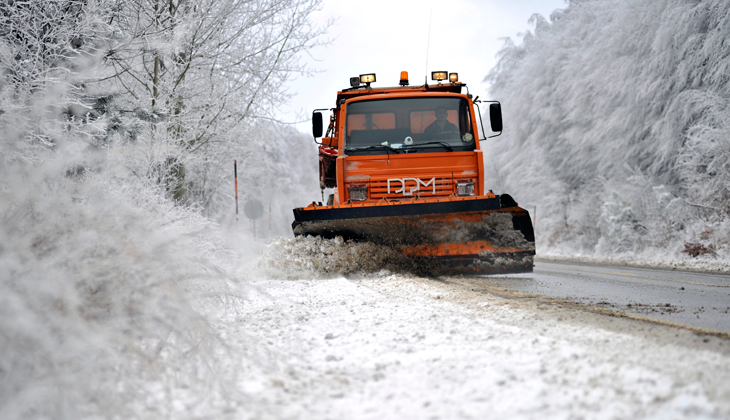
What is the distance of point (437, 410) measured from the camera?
191 cm

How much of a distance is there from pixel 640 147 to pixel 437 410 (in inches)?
603

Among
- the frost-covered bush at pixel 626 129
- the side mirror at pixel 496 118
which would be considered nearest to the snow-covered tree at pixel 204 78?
the side mirror at pixel 496 118

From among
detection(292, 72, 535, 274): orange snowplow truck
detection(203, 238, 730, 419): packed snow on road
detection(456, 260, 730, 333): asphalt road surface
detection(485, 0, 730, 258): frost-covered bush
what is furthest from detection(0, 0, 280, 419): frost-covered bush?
detection(485, 0, 730, 258): frost-covered bush

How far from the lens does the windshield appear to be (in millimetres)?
7344

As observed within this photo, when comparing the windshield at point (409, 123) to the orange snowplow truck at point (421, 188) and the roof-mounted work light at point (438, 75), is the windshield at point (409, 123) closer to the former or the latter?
the orange snowplow truck at point (421, 188)

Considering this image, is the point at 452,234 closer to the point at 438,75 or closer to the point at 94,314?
the point at 438,75

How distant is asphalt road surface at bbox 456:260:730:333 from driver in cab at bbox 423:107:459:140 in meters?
2.50

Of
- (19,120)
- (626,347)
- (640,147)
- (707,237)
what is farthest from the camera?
(640,147)

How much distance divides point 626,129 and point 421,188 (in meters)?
11.2

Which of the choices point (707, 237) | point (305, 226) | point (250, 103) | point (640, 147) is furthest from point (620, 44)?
point (305, 226)

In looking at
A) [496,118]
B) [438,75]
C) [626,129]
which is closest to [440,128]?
[496,118]

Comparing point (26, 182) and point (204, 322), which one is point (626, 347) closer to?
point (204, 322)

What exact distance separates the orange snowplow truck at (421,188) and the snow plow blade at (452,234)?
14 mm

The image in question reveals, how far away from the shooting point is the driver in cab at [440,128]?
7.39 metres
